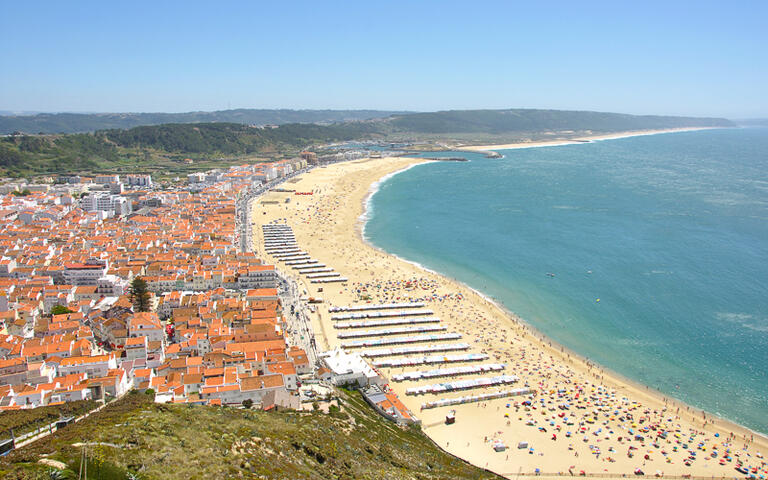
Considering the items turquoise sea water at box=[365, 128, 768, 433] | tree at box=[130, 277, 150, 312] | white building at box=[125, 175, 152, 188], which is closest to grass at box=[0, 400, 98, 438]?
tree at box=[130, 277, 150, 312]

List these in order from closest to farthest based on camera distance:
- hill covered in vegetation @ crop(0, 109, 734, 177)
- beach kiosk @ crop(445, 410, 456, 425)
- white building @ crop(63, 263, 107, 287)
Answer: beach kiosk @ crop(445, 410, 456, 425) → white building @ crop(63, 263, 107, 287) → hill covered in vegetation @ crop(0, 109, 734, 177)

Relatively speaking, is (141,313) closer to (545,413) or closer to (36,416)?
(36,416)

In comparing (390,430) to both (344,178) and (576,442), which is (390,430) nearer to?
(576,442)

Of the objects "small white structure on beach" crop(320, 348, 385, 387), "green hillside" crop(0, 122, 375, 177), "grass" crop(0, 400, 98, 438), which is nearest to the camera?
"grass" crop(0, 400, 98, 438)

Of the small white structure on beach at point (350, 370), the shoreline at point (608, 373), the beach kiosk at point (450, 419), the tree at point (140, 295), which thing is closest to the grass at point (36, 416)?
the small white structure on beach at point (350, 370)

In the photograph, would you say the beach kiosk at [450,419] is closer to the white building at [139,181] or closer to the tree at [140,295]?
the tree at [140,295]

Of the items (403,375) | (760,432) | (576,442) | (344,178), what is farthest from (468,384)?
(344,178)

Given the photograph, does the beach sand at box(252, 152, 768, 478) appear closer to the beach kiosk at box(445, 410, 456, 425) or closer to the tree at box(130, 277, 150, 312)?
the beach kiosk at box(445, 410, 456, 425)
